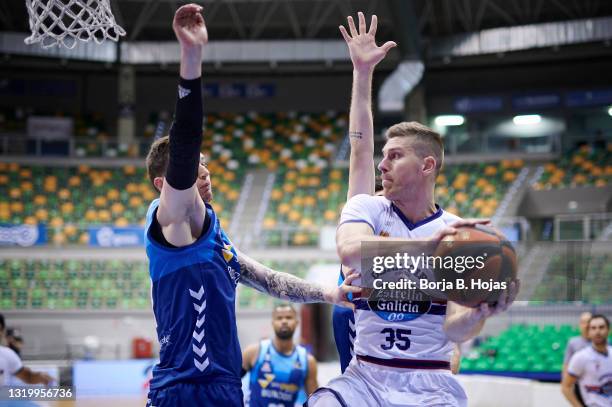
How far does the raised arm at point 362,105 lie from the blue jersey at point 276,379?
171 inches

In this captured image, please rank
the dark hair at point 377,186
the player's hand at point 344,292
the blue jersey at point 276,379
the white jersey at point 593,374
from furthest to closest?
the white jersey at point 593,374 → the blue jersey at point 276,379 → the dark hair at point 377,186 → the player's hand at point 344,292

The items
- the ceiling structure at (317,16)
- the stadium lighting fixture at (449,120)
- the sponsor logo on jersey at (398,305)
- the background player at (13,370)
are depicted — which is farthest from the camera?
the stadium lighting fixture at (449,120)

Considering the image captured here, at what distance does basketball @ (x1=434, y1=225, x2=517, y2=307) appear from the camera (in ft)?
9.59

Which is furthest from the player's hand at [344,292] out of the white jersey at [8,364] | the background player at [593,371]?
the background player at [593,371]

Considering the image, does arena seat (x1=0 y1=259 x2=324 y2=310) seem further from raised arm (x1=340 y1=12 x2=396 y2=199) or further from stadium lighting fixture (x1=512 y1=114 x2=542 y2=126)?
raised arm (x1=340 y1=12 x2=396 y2=199)

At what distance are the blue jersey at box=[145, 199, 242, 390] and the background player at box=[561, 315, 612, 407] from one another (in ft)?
20.9

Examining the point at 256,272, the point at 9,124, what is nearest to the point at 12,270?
the point at 9,124

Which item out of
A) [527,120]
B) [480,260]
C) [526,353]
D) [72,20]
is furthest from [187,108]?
[527,120]

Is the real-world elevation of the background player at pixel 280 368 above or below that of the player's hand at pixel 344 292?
below

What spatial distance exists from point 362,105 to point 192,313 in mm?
1513

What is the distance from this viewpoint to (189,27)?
11.4ft

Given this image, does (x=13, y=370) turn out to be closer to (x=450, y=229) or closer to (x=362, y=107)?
(x=362, y=107)

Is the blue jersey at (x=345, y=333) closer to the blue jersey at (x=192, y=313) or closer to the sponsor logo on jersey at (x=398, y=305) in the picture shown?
the blue jersey at (x=192, y=313)

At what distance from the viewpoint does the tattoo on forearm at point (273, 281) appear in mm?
4375
